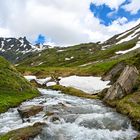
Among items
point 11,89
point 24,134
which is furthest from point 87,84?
point 24,134

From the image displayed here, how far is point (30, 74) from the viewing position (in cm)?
12862

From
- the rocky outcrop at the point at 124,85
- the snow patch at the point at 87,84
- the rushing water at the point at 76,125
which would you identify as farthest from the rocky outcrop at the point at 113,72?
the rushing water at the point at 76,125

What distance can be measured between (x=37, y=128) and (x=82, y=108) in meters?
16.0

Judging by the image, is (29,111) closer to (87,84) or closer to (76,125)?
(76,125)

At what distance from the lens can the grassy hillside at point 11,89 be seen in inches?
2100

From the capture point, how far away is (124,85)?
58.2 metres

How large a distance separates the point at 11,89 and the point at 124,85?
19575mm

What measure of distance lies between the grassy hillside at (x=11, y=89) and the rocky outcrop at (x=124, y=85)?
1477cm

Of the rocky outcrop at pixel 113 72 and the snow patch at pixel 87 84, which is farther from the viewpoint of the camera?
the rocky outcrop at pixel 113 72

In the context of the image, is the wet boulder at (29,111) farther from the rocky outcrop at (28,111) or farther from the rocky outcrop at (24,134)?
the rocky outcrop at (24,134)

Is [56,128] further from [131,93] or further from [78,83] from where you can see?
[78,83]

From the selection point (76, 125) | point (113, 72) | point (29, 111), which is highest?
point (113, 72)

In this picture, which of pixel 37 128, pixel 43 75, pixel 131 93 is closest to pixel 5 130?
pixel 37 128

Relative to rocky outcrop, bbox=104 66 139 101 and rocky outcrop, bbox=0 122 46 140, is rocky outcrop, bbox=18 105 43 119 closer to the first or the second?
rocky outcrop, bbox=0 122 46 140
